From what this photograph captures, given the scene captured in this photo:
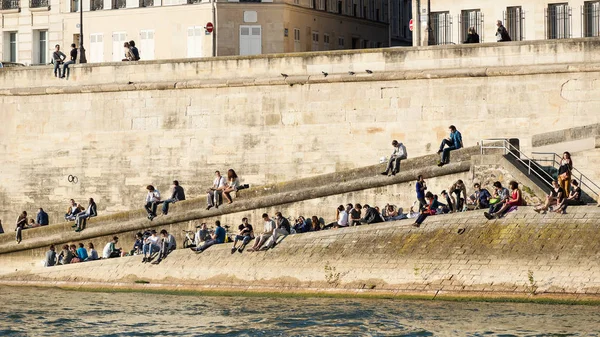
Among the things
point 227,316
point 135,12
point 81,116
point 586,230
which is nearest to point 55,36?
point 135,12

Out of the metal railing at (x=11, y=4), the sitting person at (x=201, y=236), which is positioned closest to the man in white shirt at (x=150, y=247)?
the sitting person at (x=201, y=236)

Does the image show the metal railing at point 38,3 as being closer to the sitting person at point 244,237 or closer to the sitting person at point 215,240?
the sitting person at point 215,240

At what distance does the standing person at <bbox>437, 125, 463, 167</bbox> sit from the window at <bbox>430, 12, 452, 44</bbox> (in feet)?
30.4

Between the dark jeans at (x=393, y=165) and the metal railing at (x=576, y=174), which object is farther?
the dark jeans at (x=393, y=165)

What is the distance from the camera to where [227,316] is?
99.6 ft

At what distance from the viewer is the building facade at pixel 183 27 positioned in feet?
152

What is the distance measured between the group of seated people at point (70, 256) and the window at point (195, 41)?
10.9 m

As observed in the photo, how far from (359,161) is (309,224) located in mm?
3448

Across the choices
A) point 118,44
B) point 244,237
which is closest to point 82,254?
point 244,237

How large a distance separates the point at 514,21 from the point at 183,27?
1054cm

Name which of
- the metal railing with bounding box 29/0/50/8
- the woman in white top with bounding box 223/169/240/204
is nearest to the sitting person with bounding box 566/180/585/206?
the woman in white top with bounding box 223/169/240/204

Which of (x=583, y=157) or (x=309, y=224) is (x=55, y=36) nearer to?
(x=309, y=224)

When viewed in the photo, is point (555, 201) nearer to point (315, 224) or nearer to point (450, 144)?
point (450, 144)

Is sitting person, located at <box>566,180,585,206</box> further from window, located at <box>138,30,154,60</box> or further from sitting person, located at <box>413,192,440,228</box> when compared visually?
window, located at <box>138,30,154,60</box>
